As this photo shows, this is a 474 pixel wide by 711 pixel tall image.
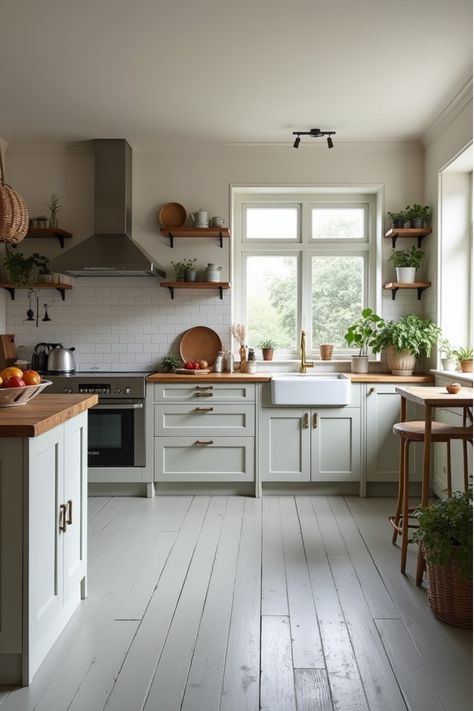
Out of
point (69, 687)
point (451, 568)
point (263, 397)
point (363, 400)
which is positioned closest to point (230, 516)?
point (263, 397)

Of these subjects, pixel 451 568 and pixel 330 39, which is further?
pixel 330 39

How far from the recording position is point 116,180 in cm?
532

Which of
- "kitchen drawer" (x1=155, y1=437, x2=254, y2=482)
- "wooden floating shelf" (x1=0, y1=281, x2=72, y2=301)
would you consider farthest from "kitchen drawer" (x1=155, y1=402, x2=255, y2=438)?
"wooden floating shelf" (x1=0, y1=281, x2=72, y2=301)

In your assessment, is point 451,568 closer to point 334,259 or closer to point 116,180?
point 334,259

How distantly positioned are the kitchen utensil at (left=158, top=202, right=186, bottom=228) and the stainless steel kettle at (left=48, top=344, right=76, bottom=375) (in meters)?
1.39

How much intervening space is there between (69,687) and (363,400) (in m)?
3.26

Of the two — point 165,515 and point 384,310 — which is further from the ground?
point 384,310

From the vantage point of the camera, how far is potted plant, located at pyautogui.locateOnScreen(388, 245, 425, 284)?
17.2ft

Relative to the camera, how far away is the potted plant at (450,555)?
2.62 meters

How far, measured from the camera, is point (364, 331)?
5.24 m

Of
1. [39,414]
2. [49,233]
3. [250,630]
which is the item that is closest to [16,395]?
[39,414]

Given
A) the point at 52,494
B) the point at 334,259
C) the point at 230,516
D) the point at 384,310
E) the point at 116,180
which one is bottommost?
the point at 230,516

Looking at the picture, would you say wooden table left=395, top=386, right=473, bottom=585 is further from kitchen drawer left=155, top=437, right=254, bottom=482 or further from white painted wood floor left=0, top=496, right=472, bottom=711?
kitchen drawer left=155, top=437, right=254, bottom=482

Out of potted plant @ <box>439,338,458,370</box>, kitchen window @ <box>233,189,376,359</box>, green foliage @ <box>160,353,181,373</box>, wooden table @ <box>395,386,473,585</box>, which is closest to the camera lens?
wooden table @ <box>395,386,473,585</box>
